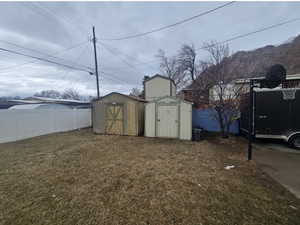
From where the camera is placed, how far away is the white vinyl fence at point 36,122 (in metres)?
7.03

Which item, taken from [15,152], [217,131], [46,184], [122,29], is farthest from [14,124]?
[217,131]

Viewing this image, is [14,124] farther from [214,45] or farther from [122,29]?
[214,45]

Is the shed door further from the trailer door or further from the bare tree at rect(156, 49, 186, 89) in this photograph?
the bare tree at rect(156, 49, 186, 89)

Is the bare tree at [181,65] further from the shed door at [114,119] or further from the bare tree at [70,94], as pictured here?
the bare tree at [70,94]

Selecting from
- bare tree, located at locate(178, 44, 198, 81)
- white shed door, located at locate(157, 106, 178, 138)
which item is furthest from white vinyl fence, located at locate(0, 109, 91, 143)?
bare tree, located at locate(178, 44, 198, 81)

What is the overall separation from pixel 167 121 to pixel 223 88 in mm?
3342

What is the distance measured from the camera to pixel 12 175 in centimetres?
351

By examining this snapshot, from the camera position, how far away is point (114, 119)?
8.77m

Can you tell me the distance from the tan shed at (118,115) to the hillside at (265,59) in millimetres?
5978

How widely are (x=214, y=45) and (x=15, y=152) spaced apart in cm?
1085

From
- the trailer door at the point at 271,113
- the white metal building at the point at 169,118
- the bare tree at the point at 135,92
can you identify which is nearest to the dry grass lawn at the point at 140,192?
the trailer door at the point at 271,113

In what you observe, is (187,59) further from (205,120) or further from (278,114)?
(278,114)

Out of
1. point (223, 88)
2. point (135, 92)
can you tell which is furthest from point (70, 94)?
point (223, 88)

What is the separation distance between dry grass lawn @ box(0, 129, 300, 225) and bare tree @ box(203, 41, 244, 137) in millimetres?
2952
